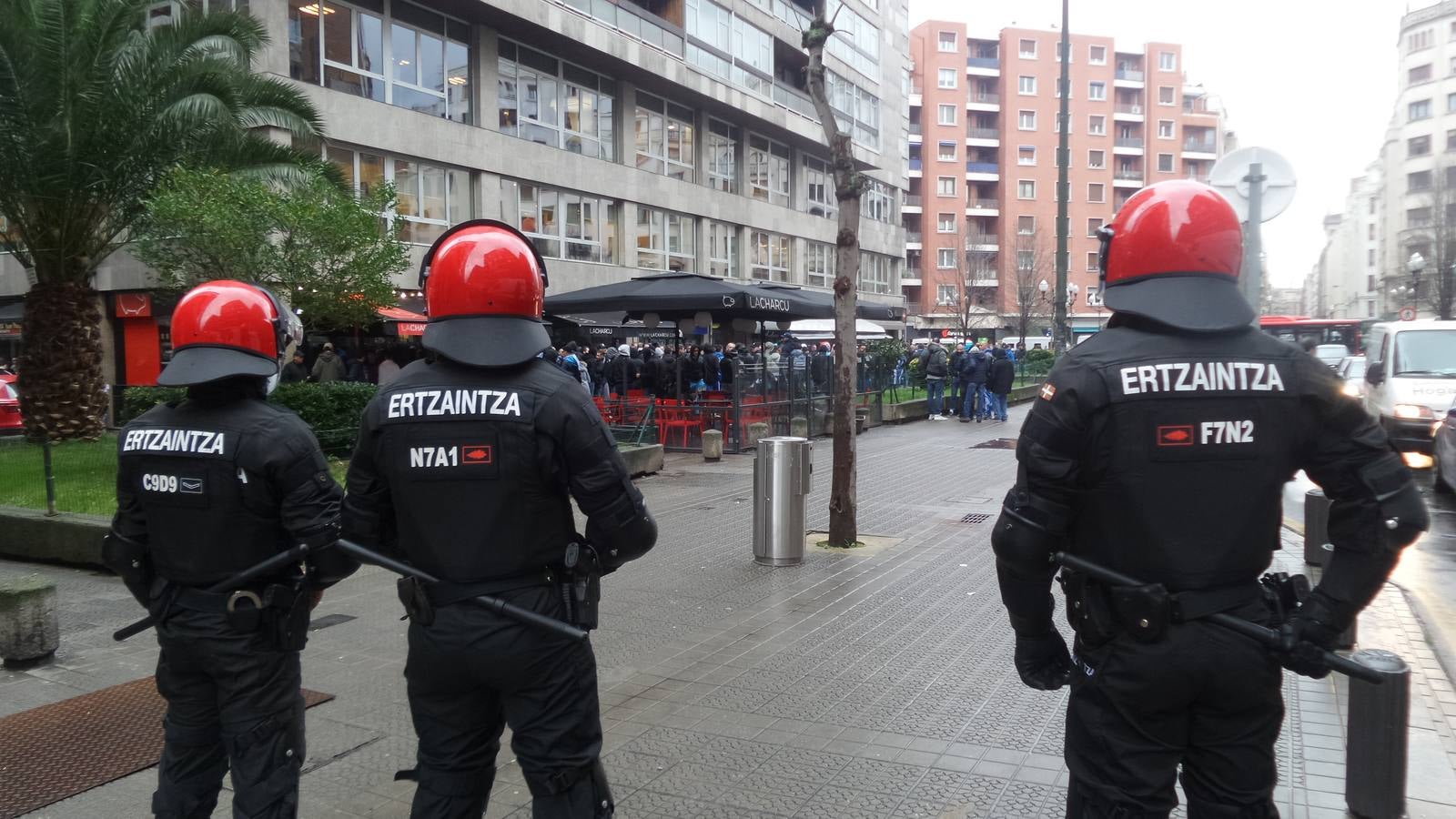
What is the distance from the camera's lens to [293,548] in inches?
132

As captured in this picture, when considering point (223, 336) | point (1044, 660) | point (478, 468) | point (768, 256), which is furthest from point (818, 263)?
point (478, 468)

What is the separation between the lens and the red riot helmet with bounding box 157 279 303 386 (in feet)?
11.1

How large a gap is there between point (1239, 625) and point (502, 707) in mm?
1978

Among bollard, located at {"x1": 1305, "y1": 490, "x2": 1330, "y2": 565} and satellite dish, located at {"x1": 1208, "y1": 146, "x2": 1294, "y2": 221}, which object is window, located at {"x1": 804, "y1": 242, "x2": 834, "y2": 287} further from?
satellite dish, located at {"x1": 1208, "y1": 146, "x2": 1294, "y2": 221}

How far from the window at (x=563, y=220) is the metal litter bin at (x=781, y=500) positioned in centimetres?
1835

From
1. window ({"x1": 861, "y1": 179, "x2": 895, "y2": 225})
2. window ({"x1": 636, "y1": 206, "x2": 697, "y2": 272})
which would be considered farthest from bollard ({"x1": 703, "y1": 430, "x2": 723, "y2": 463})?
window ({"x1": 861, "y1": 179, "x2": 895, "y2": 225})

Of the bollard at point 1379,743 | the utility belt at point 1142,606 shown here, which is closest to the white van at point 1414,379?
the bollard at point 1379,743

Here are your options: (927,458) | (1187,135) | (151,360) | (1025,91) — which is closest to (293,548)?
(927,458)

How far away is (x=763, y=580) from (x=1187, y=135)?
276 feet

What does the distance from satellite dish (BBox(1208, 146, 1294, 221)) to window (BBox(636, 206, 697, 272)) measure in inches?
984

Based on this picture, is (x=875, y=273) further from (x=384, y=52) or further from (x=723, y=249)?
(x=384, y=52)

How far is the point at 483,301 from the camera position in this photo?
3.05m

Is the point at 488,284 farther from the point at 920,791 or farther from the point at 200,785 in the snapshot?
the point at 920,791

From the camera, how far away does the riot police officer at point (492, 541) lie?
2846 mm
